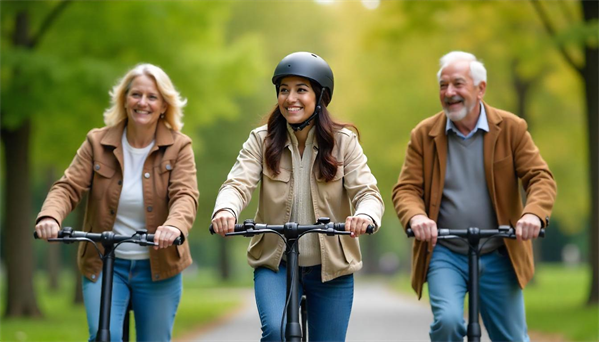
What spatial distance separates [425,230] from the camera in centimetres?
509

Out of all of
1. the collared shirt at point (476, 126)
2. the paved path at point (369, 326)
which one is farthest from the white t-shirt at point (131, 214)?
the paved path at point (369, 326)

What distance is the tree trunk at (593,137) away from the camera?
45.8ft

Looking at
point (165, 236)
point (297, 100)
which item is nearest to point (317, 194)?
point (297, 100)

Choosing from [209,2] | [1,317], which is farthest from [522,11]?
[1,317]

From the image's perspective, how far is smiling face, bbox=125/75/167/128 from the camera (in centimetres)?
573

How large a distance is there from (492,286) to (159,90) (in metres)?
2.51

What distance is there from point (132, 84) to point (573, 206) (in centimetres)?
2480

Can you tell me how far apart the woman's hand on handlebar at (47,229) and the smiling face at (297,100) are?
1455mm

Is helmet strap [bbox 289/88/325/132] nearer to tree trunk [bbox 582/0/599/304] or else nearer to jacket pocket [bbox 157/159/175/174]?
jacket pocket [bbox 157/159/175/174]

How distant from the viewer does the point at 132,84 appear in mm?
5797

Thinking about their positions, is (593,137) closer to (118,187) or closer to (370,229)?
(118,187)

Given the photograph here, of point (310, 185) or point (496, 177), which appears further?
point (496, 177)

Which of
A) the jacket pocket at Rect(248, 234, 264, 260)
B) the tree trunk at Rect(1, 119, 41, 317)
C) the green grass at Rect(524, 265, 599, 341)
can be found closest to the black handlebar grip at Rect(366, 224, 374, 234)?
the jacket pocket at Rect(248, 234, 264, 260)

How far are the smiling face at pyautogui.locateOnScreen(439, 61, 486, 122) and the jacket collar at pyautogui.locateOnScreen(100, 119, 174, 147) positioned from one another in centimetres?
184
